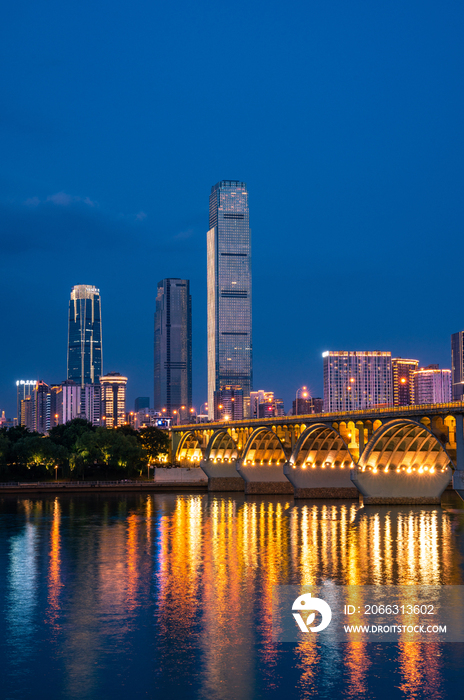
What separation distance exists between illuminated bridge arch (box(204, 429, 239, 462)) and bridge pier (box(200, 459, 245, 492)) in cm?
111

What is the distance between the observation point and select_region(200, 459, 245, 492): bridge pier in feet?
461

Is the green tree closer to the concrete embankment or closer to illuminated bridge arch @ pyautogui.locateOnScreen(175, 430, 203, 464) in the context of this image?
illuminated bridge arch @ pyautogui.locateOnScreen(175, 430, 203, 464)

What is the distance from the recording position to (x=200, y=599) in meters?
36.1

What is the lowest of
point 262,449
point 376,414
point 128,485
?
point 128,485

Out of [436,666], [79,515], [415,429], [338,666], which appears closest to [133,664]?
[338,666]

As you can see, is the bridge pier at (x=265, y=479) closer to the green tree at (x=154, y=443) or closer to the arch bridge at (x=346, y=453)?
the arch bridge at (x=346, y=453)

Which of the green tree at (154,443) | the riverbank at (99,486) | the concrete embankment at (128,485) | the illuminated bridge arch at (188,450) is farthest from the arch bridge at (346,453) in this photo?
the green tree at (154,443)

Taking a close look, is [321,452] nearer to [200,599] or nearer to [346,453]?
[346,453]

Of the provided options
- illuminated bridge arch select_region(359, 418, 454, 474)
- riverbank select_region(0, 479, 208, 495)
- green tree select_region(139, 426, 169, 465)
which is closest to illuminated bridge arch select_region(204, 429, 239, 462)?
riverbank select_region(0, 479, 208, 495)

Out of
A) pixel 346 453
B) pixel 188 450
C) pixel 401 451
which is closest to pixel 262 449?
pixel 346 453

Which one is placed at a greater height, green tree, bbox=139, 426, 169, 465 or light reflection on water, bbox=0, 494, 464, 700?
green tree, bbox=139, 426, 169, 465

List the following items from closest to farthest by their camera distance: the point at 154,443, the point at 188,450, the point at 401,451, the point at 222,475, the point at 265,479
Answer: the point at 401,451 → the point at 265,479 → the point at 222,475 → the point at 188,450 → the point at 154,443

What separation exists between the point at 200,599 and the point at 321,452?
2956 inches

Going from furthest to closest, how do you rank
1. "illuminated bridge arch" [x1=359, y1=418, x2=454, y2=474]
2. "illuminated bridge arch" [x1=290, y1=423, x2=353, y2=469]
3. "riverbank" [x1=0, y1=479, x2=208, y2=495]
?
"riverbank" [x1=0, y1=479, x2=208, y2=495]
"illuminated bridge arch" [x1=290, y1=423, x2=353, y2=469]
"illuminated bridge arch" [x1=359, y1=418, x2=454, y2=474]
